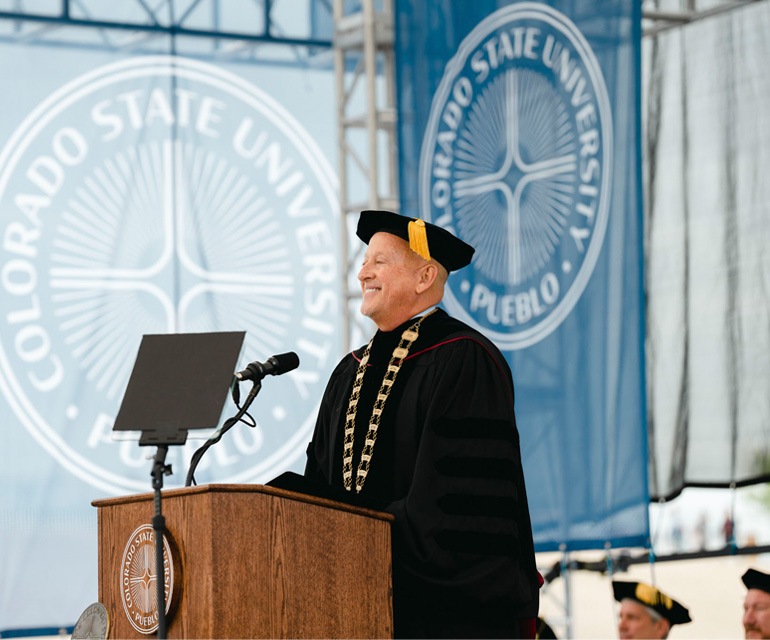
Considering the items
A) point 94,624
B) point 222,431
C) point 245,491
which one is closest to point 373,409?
point 222,431

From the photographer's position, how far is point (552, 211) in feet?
15.5

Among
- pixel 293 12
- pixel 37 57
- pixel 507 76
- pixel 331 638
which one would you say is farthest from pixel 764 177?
pixel 331 638

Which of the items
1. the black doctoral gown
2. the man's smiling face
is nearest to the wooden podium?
the black doctoral gown

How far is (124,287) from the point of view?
16.2ft

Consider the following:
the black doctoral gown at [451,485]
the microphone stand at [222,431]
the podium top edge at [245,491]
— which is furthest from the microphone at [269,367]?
the black doctoral gown at [451,485]

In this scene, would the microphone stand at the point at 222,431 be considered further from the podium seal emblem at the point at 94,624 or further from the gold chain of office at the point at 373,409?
the gold chain of office at the point at 373,409

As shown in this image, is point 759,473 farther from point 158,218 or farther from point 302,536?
point 302,536

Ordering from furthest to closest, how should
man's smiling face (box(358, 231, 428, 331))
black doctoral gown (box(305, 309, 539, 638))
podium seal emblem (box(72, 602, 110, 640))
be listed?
man's smiling face (box(358, 231, 428, 331))
black doctoral gown (box(305, 309, 539, 638))
podium seal emblem (box(72, 602, 110, 640))

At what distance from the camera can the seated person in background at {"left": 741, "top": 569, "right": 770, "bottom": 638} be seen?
4.59 metres

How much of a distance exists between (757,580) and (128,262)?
10.5 feet

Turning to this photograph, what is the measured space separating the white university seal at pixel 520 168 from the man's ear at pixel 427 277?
2.10 m

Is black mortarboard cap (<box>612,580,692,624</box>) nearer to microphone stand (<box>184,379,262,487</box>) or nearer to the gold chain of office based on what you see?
the gold chain of office

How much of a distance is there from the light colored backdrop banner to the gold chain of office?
239 centimetres

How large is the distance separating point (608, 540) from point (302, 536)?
2.99 m
